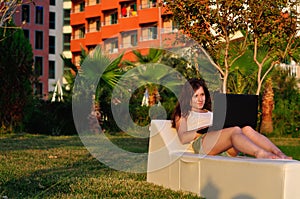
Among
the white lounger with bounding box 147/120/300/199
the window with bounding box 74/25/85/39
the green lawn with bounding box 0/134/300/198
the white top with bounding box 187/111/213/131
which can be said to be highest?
the window with bounding box 74/25/85/39

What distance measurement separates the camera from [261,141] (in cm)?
688

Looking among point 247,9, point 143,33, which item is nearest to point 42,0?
point 143,33

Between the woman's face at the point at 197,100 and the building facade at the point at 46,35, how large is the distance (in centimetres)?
5676

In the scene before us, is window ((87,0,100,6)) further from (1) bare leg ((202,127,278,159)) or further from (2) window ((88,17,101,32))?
(1) bare leg ((202,127,278,159))

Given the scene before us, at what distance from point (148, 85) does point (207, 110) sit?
15244 millimetres

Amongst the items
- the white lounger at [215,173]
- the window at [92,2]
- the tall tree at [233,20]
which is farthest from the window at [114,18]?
the white lounger at [215,173]

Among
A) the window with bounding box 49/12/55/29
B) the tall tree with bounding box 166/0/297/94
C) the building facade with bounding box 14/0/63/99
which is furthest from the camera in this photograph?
the window with bounding box 49/12/55/29

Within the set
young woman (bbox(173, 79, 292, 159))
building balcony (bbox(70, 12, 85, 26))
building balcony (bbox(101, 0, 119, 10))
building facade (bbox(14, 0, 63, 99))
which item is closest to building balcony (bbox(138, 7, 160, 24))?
building balcony (bbox(101, 0, 119, 10))

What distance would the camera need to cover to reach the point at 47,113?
22.7 meters

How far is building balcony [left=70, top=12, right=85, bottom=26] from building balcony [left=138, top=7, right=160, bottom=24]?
40.0ft

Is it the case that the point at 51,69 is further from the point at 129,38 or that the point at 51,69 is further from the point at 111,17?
the point at 129,38

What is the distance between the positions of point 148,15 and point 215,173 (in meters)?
55.3

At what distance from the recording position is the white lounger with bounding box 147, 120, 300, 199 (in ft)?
18.0

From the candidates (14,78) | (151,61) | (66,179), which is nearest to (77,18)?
(151,61)
